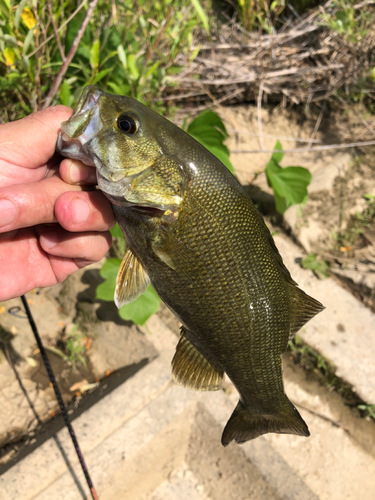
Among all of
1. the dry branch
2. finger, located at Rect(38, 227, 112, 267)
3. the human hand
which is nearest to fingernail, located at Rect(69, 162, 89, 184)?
the human hand

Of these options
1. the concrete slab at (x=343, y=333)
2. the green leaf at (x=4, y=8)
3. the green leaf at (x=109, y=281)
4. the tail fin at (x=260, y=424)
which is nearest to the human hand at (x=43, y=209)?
the green leaf at (x=109, y=281)

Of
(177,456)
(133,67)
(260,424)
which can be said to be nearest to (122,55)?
(133,67)

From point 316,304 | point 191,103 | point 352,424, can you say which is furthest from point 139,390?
point 191,103

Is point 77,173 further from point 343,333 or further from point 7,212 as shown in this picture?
point 343,333

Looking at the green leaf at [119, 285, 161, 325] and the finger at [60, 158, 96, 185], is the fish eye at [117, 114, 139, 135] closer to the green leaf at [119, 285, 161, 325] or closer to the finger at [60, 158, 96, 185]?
the finger at [60, 158, 96, 185]

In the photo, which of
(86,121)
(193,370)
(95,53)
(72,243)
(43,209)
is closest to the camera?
(86,121)
